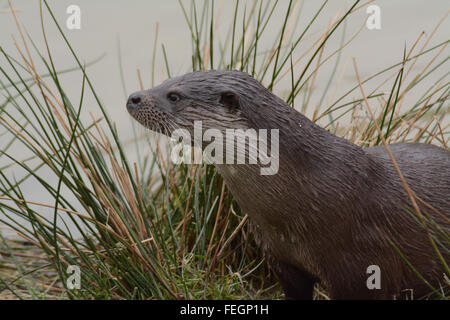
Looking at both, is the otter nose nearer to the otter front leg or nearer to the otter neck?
the otter neck

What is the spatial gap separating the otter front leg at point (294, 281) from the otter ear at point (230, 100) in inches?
20.7

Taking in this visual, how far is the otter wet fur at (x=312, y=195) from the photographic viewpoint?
1620mm

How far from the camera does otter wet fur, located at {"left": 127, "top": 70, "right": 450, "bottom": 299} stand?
1620mm

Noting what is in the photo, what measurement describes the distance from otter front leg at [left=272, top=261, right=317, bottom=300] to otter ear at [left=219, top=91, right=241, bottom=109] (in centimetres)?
52

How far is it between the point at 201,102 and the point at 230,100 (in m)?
0.07

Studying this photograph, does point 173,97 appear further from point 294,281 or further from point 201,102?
point 294,281

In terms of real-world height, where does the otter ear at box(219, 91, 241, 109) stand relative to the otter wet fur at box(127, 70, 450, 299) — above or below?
above

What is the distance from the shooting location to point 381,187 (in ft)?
5.88

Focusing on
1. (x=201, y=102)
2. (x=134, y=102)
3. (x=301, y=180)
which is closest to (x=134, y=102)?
(x=134, y=102)

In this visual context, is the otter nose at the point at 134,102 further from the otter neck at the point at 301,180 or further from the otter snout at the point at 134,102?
the otter neck at the point at 301,180

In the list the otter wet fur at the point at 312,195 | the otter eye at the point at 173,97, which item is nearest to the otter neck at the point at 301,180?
the otter wet fur at the point at 312,195

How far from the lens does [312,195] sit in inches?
65.2

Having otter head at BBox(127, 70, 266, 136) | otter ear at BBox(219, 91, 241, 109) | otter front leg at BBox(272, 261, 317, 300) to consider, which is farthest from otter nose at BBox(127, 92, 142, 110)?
otter front leg at BBox(272, 261, 317, 300)
